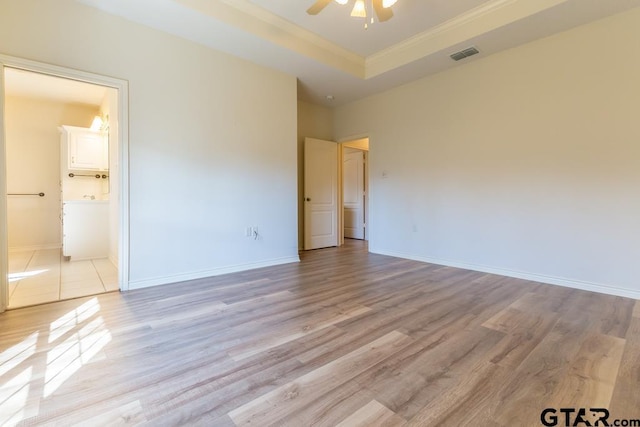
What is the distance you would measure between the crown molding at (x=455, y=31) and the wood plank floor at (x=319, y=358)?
9.35 ft

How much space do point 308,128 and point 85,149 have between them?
12.5ft

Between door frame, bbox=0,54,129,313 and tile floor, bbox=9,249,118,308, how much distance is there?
0.26 meters

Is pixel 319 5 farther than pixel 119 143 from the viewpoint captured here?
No

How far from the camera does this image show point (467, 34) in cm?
337

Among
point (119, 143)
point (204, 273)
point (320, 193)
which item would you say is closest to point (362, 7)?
point (119, 143)

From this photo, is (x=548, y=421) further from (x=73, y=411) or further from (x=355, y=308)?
(x=73, y=411)

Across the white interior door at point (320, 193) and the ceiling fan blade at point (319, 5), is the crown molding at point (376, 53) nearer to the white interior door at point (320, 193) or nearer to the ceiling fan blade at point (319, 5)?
the ceiling fan blade at point (319, 5)

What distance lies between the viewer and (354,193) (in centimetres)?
712

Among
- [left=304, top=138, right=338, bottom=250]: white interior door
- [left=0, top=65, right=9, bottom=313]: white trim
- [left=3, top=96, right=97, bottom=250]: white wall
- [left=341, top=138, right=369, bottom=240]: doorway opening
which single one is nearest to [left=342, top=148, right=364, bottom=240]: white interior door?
[left=341, top=138, right=369, bottom=240]: doorway opening

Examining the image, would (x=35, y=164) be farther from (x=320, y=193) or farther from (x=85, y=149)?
(x=320, y=193)

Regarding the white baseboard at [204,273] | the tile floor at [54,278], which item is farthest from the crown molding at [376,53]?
the tile floor at [54,278]

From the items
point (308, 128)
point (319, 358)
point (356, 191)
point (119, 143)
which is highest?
point (308, 128)

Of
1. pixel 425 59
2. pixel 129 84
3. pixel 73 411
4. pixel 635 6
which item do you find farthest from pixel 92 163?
pixel 635 6

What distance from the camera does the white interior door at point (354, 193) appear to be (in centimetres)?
703
